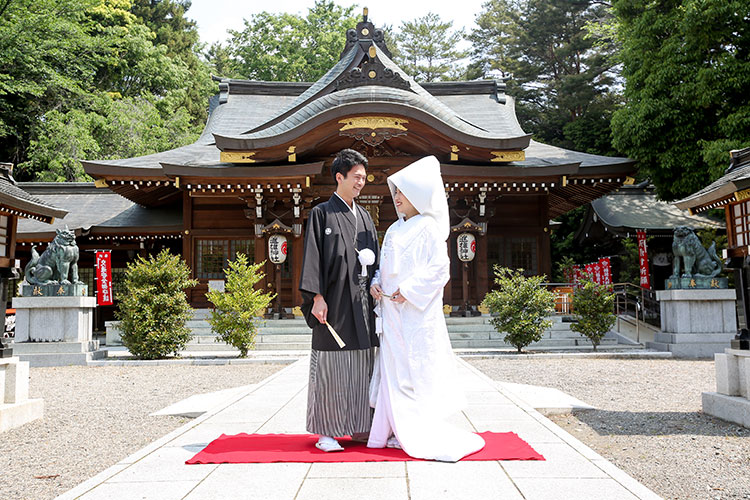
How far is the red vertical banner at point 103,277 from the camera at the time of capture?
14.8 m

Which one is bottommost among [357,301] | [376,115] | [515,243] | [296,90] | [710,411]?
[710,411]

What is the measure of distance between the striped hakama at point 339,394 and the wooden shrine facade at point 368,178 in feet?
33.6

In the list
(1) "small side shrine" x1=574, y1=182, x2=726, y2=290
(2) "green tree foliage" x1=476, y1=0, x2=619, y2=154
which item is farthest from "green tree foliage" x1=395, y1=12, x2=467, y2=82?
(1) "small side shrine" x1=574, y1=182, x2=726, y2=290

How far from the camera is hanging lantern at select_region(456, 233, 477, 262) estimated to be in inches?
557

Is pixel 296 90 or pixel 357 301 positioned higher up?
pixel 296 90

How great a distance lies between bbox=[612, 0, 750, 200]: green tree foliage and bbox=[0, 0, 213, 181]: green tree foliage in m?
17.1

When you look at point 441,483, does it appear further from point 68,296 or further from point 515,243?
point 515,243

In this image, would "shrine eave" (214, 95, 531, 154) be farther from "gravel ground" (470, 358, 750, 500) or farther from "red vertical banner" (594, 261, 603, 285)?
"gravel ground" (470, 358, 750, 500)

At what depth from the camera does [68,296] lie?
10586 millimetres

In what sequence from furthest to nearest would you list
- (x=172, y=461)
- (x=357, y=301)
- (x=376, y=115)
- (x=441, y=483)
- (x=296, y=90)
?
(x=296, y=90) < (x=376, y=115) < (x=357, y=301) < (x=172, y=461) < (x=441, y=483)

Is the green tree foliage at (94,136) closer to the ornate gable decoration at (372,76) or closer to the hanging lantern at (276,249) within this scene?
the ornate gable decoration at (372,76)

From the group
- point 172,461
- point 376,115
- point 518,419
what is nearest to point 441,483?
point 172,461

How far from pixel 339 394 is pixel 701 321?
925 cm

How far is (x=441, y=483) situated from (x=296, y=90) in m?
19.8
